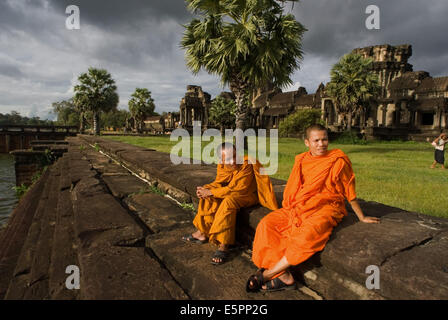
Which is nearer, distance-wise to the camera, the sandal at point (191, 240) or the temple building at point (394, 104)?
the sandal at point (191, 240)

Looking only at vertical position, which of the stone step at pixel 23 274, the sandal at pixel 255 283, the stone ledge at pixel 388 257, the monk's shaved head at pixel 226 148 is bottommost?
the stone step at pixel 23 274

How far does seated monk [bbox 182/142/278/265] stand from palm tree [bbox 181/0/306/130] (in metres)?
7.60

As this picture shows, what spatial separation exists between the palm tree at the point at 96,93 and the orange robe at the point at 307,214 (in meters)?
32.8

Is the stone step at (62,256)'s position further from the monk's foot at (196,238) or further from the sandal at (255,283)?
the sandal at (255,283)

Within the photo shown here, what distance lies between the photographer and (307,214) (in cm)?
176

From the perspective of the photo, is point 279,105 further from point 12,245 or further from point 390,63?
point 12,245

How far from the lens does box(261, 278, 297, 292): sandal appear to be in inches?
60.3

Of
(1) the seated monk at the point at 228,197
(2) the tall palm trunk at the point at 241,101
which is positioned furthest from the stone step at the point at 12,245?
(2) the tall palm trunk at the point at 241,101

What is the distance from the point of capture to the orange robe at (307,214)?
5.12 ft

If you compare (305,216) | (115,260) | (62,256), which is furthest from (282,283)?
(62,256)

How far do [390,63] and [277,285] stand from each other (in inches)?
1626
